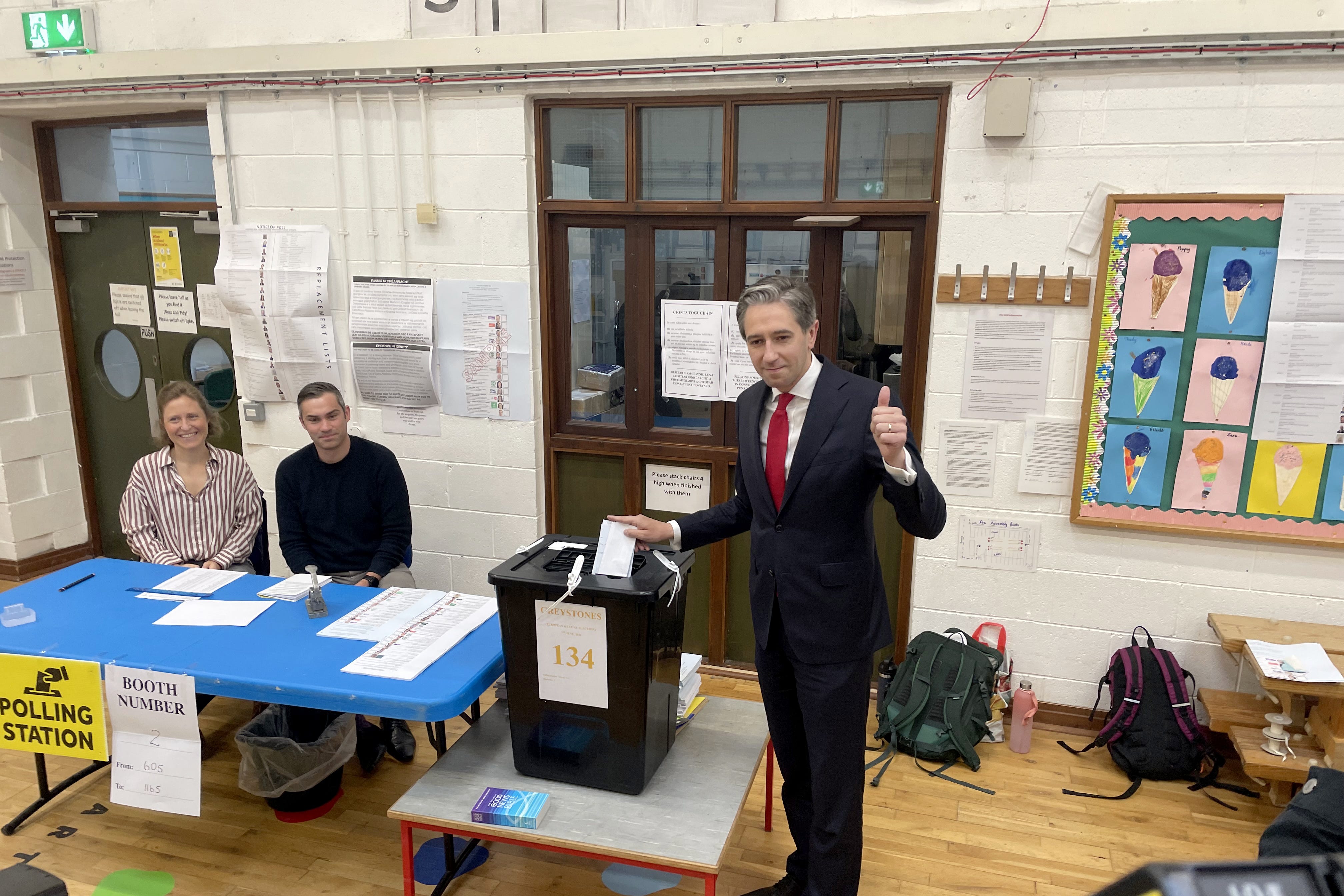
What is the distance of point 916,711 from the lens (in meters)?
3.00

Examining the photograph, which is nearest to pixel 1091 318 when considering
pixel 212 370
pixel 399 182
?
pixel 399 182

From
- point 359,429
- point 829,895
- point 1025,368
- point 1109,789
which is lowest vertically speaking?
point 1109,789

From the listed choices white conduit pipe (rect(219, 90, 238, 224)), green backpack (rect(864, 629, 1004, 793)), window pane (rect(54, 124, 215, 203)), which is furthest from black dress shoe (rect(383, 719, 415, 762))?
window pane (rect(54, 124, 215, 203))

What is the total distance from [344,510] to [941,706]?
224 cm

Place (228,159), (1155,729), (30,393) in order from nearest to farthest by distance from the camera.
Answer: (1155,729)
(228,159)
(30,393)

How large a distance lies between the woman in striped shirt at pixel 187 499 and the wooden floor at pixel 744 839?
72 centimetres

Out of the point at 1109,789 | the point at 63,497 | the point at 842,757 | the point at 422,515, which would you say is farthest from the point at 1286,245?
the point at 63,497

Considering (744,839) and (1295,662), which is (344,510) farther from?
(1295,662)

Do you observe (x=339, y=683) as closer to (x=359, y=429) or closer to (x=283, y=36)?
(x=359, y=429)

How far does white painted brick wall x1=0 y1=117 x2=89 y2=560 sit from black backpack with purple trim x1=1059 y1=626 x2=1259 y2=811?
4.87 metres

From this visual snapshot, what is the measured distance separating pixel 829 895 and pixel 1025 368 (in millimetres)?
1851

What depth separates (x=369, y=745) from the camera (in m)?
2.92

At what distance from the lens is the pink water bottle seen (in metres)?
3.02

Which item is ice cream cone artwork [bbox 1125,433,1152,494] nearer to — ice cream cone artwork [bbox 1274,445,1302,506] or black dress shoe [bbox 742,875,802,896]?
ice cream cone artwork [bbox 1274,445,1302,506]
